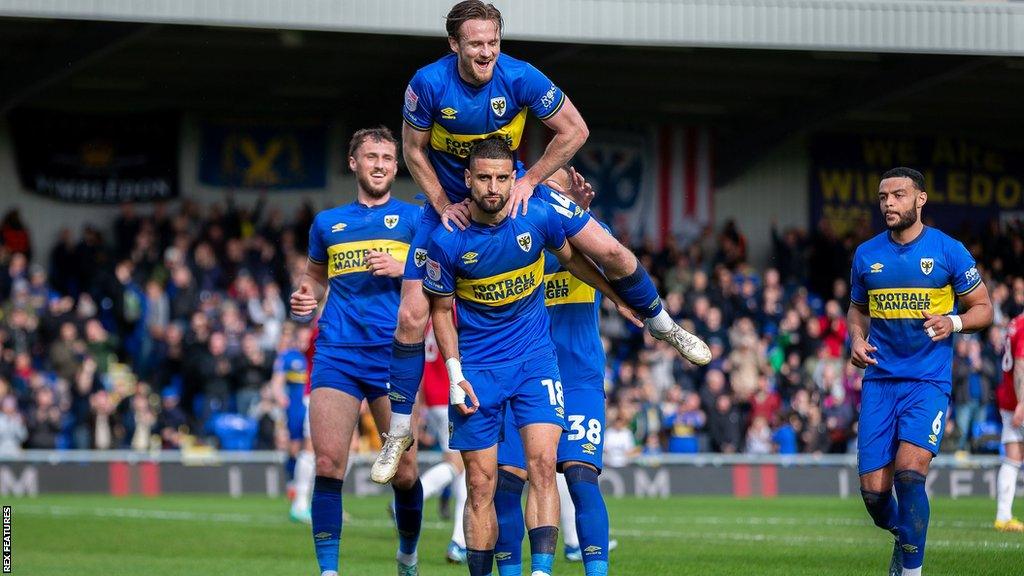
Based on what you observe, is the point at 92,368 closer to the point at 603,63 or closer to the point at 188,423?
the point at 188,423

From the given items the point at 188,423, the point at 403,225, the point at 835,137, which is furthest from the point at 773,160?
the point at 403,225

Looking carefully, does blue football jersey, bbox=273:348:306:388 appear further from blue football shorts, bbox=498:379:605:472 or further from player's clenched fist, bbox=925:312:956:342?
player's clenched fist, bbox=925:312:956:342

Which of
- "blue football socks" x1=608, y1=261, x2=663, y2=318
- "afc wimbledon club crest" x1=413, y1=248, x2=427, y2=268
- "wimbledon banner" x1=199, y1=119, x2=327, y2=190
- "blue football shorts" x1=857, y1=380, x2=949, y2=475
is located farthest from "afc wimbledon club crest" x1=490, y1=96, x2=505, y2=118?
"wimbledon banner" x1=199, y1=119, x2=327, y2=190

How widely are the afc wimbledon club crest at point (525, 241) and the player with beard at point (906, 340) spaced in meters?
2.55

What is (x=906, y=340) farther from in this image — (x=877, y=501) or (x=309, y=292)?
(x=309, y=292)

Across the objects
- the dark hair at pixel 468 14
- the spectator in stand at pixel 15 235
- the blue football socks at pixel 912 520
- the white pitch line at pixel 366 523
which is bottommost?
the white pitch line at pixel 366 523

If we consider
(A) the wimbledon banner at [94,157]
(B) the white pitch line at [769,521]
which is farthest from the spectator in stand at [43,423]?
(B) the white pitch line at [769,521]

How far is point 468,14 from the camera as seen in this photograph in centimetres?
835

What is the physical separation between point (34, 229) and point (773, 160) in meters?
14.3

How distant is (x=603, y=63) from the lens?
26922mm

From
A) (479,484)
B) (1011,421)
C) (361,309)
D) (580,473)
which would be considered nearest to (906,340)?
(580,473)

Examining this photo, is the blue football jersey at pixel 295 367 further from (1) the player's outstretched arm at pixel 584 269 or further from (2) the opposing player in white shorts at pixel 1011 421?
(1) the player's outstretched arm at pixel 584 269

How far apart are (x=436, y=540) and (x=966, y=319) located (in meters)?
5.33

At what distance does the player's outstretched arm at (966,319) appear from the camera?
376 inches
